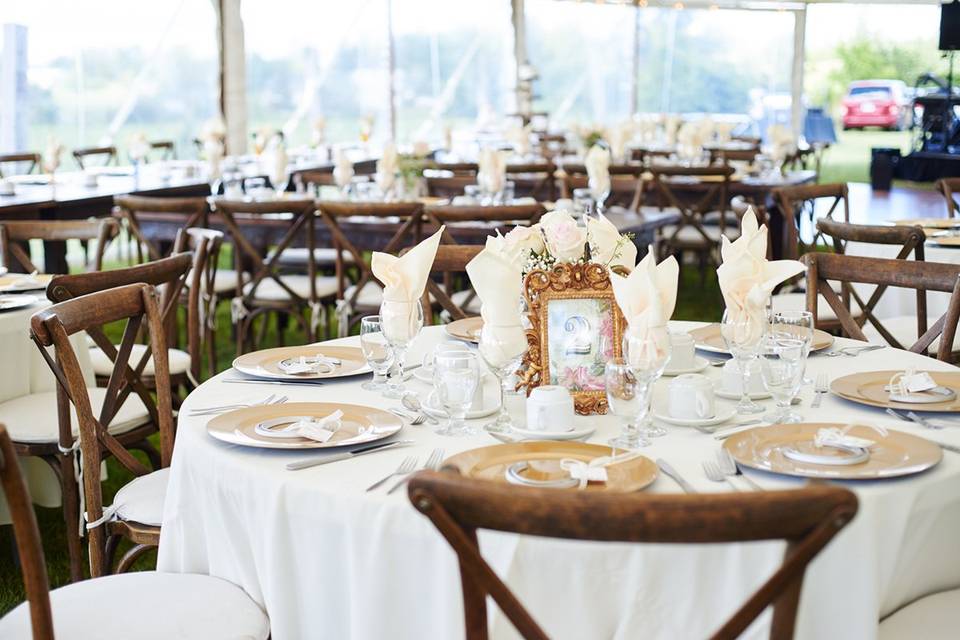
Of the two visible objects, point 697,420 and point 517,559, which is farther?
point 697,420

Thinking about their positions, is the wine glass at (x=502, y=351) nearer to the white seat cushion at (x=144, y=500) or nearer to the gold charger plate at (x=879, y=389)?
the gold charger plate at (x=879, y=389)

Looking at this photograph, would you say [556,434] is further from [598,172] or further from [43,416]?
[598,172]

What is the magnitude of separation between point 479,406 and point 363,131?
29.2 feet

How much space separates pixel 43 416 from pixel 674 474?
2.21 metres

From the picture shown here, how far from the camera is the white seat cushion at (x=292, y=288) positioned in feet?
17.7

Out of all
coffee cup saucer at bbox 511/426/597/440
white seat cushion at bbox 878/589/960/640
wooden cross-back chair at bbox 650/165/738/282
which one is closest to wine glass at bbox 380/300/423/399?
coffee cup saucer at bbox 511/426/597/440

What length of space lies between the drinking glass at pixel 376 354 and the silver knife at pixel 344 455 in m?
0.36

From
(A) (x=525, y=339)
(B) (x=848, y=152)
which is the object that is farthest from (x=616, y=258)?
(B) (x=848, y=152)

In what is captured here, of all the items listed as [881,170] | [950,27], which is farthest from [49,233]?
[950,27]

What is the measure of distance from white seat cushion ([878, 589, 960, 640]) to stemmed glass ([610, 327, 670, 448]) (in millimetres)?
494

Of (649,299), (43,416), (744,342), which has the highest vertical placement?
(649,299)

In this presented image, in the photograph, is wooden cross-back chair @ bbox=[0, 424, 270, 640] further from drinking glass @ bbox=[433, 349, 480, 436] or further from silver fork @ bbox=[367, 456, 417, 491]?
drinking glass @ bbox=[433, 349, 480, 436]

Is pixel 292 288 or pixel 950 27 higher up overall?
pixel 950 27

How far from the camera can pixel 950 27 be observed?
56.0 ft
